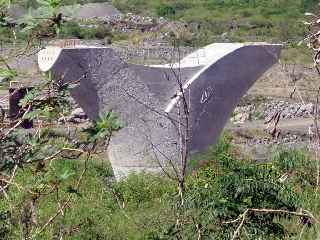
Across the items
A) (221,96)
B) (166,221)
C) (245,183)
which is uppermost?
(245,183)

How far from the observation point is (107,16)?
135ft

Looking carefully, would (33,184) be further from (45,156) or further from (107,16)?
(107,16)

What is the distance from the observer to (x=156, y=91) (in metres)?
11.8

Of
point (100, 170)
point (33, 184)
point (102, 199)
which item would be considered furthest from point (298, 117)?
point (33, 184)

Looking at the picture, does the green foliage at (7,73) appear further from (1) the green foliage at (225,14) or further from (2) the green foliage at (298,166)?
(1) the green foliage at (225,14)

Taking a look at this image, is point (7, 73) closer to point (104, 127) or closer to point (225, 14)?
point (104, 127)

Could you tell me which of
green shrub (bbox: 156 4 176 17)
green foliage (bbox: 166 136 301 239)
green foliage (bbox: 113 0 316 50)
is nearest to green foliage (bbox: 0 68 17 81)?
green foliage (bbox: 166 136 301 239)

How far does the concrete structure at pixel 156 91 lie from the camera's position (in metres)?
10.7

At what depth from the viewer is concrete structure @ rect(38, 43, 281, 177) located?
1070cm

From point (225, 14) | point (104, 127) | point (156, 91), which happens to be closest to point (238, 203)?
point (104, 127)

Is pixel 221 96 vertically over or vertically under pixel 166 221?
A: under

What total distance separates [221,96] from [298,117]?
9706 mm

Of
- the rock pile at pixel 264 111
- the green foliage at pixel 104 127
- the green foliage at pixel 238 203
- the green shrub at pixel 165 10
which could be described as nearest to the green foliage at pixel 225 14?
the green shrub at pixel 165 10

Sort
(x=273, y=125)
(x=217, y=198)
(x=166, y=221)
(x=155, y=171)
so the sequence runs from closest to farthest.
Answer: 1. (x=273, y=125)
2. (x=217, y=198)
3. (x=166, y=221)
4. (x=155, y=171)
